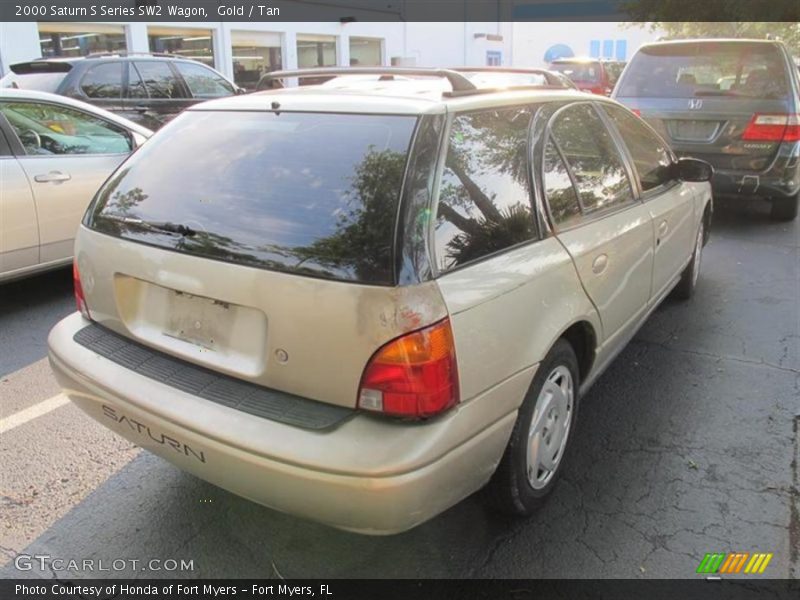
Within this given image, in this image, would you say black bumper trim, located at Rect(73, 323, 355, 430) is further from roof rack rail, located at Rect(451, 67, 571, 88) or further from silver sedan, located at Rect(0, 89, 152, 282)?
silver sedan, located at Rect(0, 89, 152, 282)

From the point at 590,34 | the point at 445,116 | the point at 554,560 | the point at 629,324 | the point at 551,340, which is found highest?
the point at 590,34

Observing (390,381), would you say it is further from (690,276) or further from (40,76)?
(40,76)

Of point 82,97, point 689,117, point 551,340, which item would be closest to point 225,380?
point 551,340

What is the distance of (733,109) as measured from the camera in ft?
22.0

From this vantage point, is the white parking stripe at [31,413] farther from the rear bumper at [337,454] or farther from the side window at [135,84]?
the side window at [135,84]

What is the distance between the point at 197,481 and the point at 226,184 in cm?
A: 133

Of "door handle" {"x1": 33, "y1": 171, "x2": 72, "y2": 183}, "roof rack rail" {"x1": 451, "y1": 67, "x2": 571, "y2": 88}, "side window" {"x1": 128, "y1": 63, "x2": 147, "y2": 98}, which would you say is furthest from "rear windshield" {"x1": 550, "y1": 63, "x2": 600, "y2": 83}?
"door handle" {"x1": 33, "y1": 171, "x2": 72, "y2": 183}

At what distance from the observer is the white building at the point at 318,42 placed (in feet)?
57.5

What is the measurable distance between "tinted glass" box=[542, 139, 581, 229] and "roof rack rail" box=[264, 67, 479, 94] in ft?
1.45

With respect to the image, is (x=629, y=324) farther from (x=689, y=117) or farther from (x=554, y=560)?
(x=689, y=117)

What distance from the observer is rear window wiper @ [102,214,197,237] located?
241 centimetres

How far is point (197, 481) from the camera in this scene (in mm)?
2963

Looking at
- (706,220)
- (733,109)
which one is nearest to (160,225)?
(706,220)

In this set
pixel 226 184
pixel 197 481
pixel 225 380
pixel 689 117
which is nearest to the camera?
pixel 225 380
